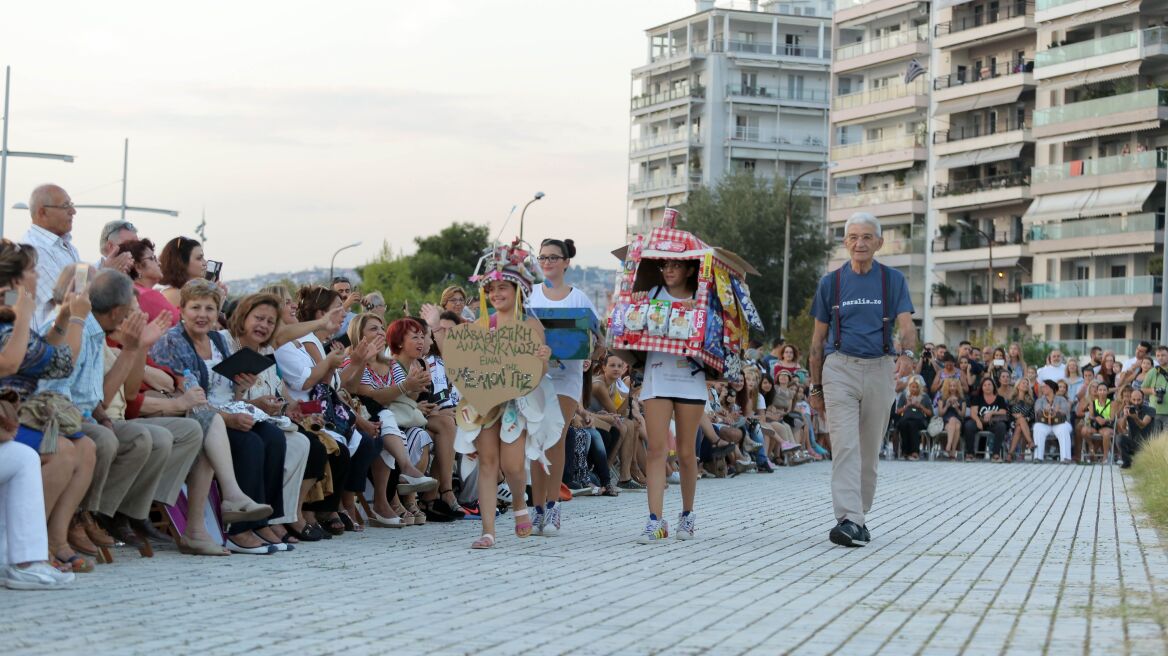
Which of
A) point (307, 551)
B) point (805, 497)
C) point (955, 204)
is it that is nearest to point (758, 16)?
point (955, 204)

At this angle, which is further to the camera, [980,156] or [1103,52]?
[980,156]

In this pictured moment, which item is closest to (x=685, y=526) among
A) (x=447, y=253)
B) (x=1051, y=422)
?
(x=1051, y=422)

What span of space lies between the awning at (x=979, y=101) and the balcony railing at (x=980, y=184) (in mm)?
3450

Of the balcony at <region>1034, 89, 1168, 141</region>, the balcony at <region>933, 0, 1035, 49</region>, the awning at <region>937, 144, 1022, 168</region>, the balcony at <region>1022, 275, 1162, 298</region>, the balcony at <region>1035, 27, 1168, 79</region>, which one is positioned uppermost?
the balcony at <region>933, 0, 1035, 49</region>

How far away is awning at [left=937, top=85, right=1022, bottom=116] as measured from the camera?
85825mm

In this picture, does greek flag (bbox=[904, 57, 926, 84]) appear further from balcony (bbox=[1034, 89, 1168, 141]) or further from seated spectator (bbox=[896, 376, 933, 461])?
seated spectator (bbox=[896, 376, 933, 461])

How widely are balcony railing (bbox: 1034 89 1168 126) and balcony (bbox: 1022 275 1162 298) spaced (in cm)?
711

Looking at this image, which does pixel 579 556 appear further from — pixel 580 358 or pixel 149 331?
pixel 149 331

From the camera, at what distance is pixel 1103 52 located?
258 feet

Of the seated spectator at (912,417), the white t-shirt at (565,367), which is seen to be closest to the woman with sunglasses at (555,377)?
the white t-shirt at (565,367)

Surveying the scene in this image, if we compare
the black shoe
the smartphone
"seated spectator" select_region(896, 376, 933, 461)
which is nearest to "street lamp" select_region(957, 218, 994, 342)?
"seated spectator" select_region(896, 376, 933, 461)

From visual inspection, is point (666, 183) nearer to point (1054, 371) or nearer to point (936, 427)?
point (1054, 371)

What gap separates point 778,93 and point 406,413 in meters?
110

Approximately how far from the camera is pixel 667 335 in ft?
43.2
